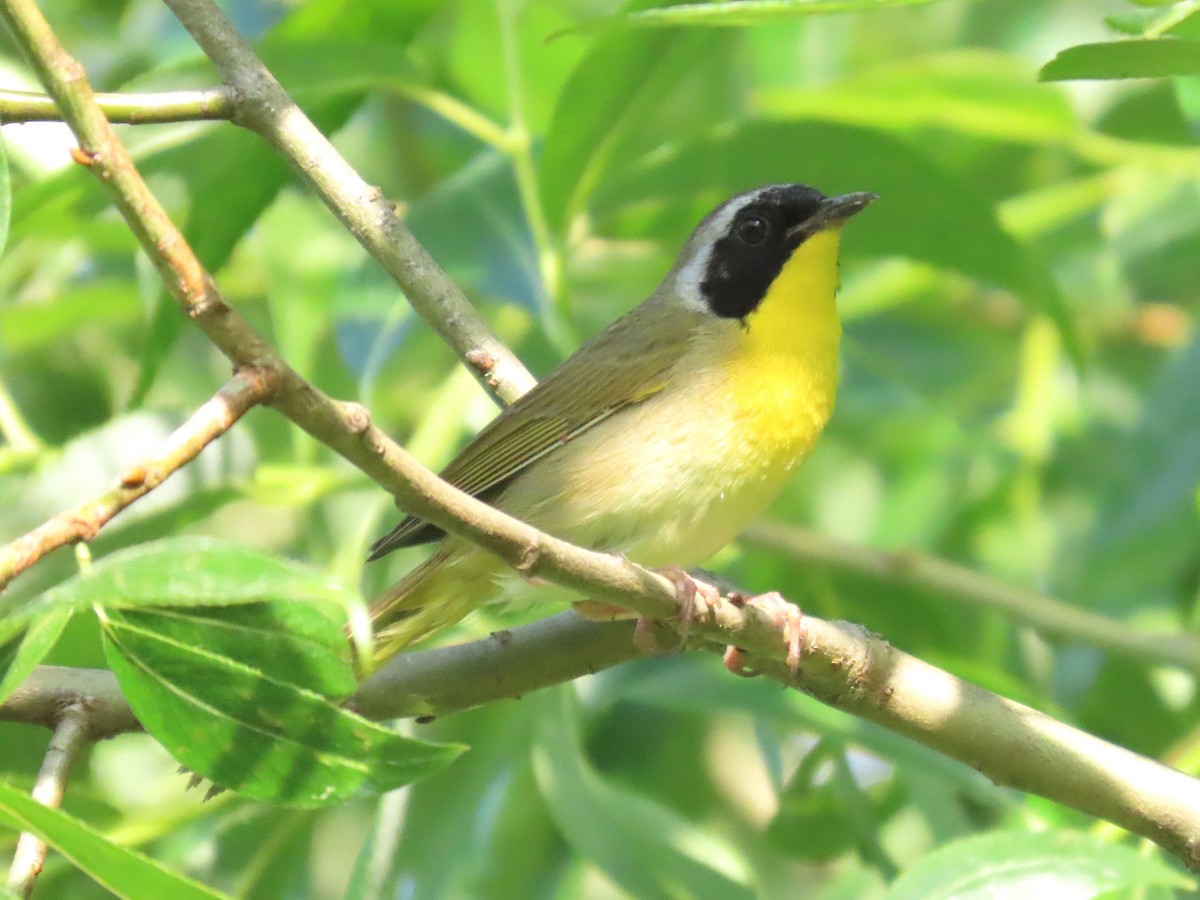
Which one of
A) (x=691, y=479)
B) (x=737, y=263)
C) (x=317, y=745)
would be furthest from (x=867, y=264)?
(x=317, y=745)

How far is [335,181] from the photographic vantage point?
2.76 meters

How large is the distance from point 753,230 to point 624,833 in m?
1.66

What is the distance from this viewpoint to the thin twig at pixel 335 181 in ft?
8.70

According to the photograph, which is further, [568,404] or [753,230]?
[753,230]

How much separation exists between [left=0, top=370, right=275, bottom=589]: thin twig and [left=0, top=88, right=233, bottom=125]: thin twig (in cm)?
63

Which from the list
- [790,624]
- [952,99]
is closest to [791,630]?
[790,624]

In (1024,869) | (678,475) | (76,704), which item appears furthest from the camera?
(678,475)

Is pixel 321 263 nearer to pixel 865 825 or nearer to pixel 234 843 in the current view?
pixel 234 843

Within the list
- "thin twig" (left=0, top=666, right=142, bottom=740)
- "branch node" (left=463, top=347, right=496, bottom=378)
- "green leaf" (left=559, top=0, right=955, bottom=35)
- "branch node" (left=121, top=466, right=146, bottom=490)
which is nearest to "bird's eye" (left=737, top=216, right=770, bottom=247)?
"branch node" (left=463, top=347, right=496, bottom=378)

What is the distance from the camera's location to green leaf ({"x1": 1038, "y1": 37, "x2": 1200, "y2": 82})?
2.23 metres

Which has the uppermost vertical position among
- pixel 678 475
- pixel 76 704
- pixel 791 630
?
pixel 678 475

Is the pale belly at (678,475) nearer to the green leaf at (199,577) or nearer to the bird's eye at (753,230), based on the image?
the bird's eye at (753,230)

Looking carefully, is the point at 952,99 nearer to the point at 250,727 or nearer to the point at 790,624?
the point at 790,624

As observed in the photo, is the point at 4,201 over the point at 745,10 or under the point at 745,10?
under
